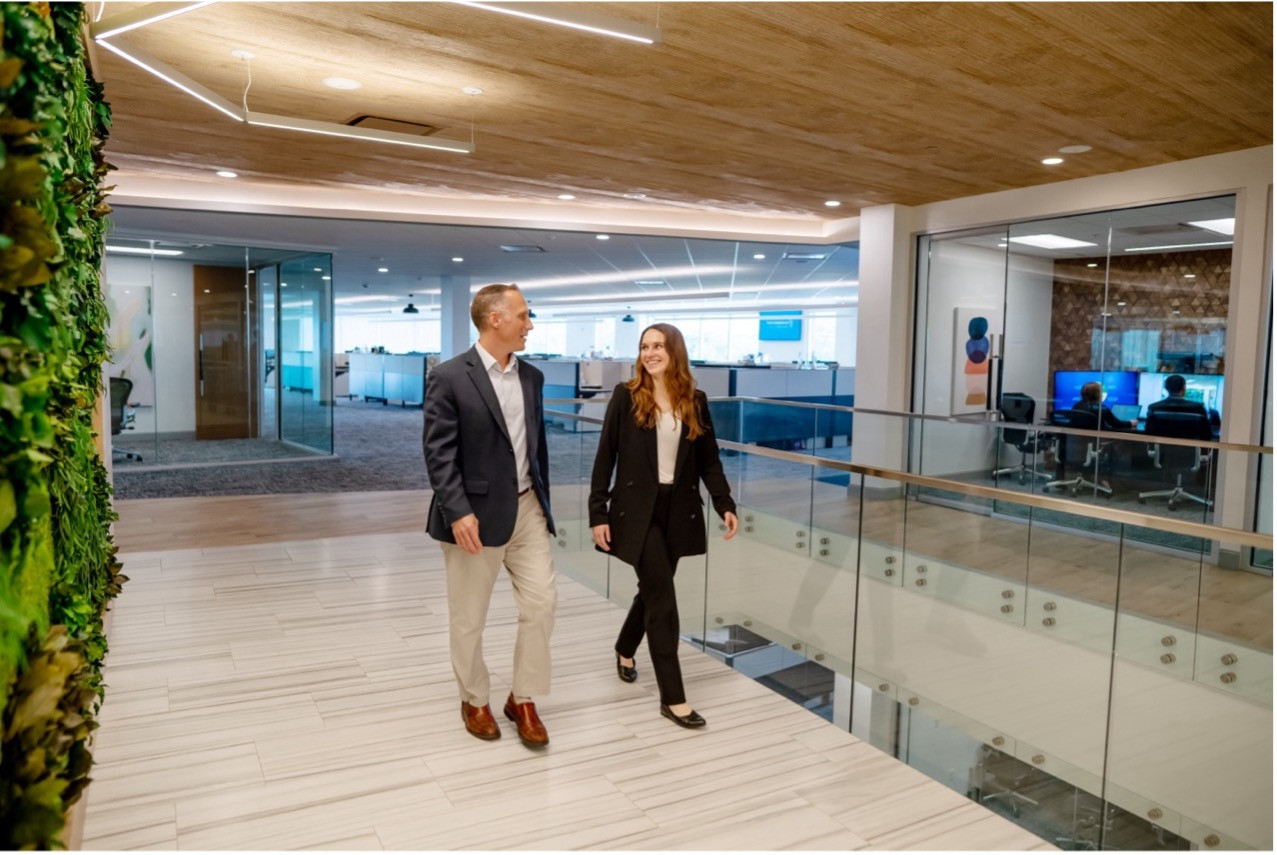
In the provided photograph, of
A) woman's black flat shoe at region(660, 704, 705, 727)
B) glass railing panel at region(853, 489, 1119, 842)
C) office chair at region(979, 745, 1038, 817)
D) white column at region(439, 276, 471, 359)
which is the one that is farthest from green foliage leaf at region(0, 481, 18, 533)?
white column at region(439, 276, 471, 359)

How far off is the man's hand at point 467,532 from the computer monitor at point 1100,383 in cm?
662

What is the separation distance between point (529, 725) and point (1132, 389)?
21.3 feet

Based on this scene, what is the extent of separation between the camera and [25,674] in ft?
4.60

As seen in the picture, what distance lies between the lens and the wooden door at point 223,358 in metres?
11.4

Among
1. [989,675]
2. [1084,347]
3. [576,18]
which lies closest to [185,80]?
[576,18]

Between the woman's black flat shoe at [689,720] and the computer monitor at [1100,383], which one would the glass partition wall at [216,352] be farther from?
the woman's black flat shoe at [689,720]

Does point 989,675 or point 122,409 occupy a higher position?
point 122,409

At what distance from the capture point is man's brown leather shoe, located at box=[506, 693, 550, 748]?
329 centimetres

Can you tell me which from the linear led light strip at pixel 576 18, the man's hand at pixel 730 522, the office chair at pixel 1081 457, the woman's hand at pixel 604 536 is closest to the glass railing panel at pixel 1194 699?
the man's hand at pixel 730 522

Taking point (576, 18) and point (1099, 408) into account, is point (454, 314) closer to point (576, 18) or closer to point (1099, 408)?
point (1099, 408)

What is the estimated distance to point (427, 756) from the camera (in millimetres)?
3240

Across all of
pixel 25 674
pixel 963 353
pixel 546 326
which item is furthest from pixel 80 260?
pixel 546 326

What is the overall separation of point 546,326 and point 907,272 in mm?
22559

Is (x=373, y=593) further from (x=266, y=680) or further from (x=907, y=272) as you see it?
(x=907, y=272)
